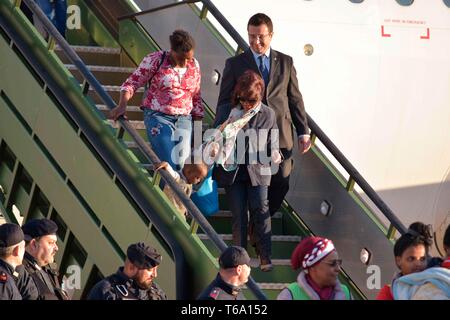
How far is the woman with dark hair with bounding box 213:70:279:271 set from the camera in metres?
9.53

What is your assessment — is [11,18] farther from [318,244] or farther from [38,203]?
[318,244]

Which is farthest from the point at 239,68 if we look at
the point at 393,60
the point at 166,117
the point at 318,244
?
the point at 393,60

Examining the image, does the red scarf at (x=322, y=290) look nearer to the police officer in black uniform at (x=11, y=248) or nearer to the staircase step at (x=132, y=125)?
the police officer in black uniform at (x=11, y=248)

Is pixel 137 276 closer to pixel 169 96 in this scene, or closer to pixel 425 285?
pixel 425 285

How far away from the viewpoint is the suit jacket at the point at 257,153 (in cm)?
953

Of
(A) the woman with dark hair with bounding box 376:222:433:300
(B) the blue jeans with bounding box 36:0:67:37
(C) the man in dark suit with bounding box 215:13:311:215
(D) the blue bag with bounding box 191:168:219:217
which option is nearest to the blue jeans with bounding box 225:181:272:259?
(D) the blue bag with bounding box 191:168:219:217

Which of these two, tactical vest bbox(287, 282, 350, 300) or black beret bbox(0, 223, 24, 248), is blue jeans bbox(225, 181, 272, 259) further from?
tactical vest bbox(287, 282, 350, 300)

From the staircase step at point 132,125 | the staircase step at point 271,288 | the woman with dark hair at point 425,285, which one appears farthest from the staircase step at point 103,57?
the woman with dark hair at point 425,285

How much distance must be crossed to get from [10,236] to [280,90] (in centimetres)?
312

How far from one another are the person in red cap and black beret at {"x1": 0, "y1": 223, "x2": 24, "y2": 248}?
1.52 metres

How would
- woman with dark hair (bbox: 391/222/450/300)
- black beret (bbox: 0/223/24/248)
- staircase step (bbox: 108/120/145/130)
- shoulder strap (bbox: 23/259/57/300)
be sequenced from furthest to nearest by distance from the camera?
staircase step (bbox: 108/120/145/130)
shoulder strap (bbox: 23/259/57/300)
black beret (bbox: 0/223/24/248)
woman with dark hair (bbox: 391/222/450/300)

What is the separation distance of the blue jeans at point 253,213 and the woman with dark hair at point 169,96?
0.53 m
